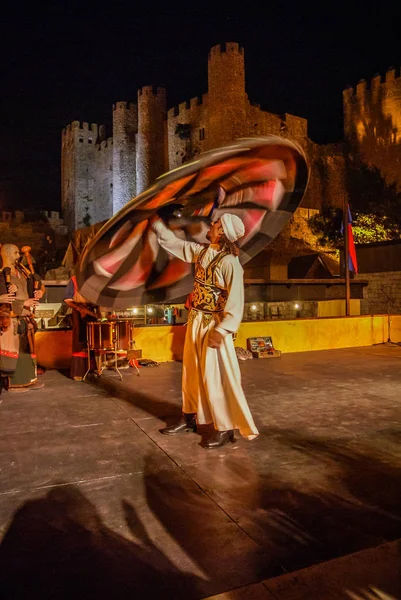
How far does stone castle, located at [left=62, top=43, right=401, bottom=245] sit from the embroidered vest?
3207 centimetres

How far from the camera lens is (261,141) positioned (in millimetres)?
3521

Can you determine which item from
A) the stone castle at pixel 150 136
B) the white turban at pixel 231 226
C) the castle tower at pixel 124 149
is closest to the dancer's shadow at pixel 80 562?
the white turban at pixel 231 226

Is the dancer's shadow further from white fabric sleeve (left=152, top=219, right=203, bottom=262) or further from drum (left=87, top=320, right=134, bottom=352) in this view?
drum (left=87, top=320, right=134, bottom=352)

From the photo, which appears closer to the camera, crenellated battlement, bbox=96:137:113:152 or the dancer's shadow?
the dancer's shadow

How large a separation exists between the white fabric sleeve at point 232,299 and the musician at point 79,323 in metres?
3.49

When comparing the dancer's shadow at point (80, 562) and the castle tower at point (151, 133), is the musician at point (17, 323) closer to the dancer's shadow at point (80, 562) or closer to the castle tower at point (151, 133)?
the dancer's shadow at point (80, 562)

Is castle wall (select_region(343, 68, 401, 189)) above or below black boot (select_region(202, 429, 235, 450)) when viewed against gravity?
above

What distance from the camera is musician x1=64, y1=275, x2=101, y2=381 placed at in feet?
22.3

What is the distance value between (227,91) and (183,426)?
125 ft

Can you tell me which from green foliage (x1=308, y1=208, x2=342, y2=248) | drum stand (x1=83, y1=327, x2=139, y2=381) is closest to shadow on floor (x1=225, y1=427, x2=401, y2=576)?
drum stand (x1=83, y1=327, x2=139, y2=381)

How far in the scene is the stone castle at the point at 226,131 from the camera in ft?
124

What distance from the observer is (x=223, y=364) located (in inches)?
146

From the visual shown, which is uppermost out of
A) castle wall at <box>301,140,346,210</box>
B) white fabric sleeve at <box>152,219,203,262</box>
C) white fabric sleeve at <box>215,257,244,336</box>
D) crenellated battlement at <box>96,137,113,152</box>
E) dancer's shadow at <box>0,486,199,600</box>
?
crenellated battlement at <box>96,137,113,152</box>

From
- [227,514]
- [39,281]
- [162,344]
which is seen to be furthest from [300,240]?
[227,514]
